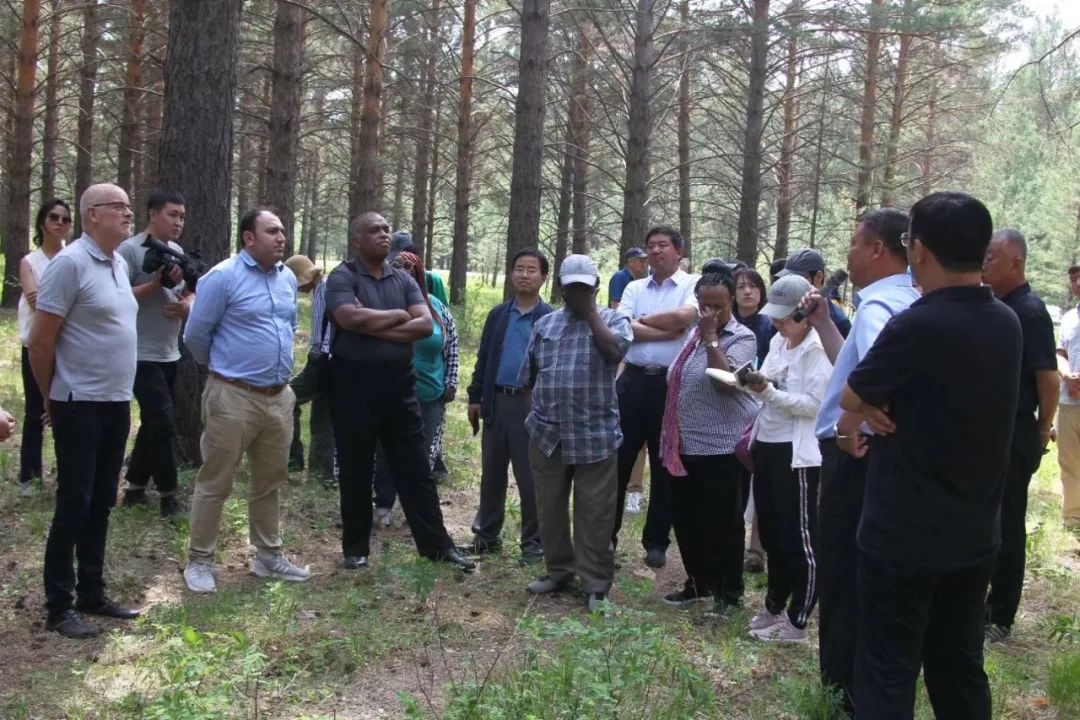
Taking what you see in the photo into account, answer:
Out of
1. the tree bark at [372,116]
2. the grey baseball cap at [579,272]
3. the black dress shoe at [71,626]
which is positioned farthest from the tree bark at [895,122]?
the black dress shoe at [71,626]

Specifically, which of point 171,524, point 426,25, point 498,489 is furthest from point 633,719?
point 426,25

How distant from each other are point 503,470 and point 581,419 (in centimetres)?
138

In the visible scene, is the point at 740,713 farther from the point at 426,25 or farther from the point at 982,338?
the point at 426,25

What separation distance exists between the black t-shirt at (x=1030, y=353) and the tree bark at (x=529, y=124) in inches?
224

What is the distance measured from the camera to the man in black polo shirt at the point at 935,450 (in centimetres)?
296

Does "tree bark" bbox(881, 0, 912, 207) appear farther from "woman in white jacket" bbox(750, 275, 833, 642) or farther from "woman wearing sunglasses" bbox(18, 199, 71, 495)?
"woman wearing sunglasses" bbox(18, 199, 71, 495)

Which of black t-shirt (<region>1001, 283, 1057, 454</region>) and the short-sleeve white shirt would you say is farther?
the short-sleeve white shirt

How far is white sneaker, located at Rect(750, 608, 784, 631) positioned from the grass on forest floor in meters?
0.09

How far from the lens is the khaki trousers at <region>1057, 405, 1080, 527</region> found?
7.97 m

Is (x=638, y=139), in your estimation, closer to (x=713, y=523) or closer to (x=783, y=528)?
(x=713, y=523)

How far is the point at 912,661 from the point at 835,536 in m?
0.70

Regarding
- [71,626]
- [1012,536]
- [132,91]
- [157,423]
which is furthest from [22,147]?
[1012,536]

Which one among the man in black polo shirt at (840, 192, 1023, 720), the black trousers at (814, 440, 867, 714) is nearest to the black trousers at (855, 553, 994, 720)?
the man in black polo shirt at (840, 192, 1023, 720)

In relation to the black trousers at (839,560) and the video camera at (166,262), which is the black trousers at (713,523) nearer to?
the black trousers at (839,560)
